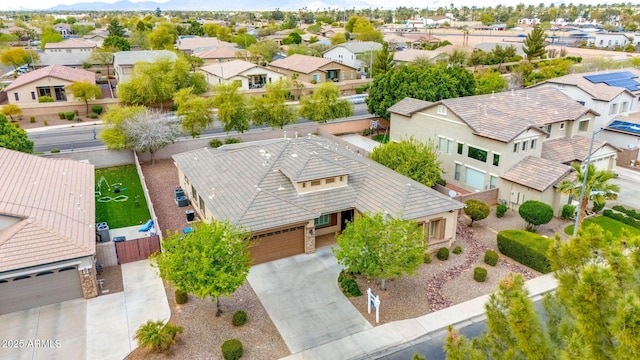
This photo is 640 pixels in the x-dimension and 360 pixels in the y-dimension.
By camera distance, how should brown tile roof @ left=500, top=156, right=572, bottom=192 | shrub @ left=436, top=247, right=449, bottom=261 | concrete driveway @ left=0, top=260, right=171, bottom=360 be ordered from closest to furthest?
concrete driveway @ left=0, top=260, right=171, bottom=360 → shrub @ left=436, top=247, right=449, bottom=261 → brown tile roof @ left=500, top=156, right=572, bottom=192

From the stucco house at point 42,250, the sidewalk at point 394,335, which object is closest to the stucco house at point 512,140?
the sidewalk at point 394,335

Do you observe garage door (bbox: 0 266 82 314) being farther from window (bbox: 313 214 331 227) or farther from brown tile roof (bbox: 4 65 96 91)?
brown tile roof (bbox: 4 65 96 91)

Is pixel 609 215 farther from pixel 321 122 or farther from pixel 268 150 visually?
pixel 321 122

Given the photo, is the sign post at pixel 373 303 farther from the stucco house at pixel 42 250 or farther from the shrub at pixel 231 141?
the shrub at pixel 231 141

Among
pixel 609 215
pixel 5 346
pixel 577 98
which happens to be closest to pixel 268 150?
pixel 5 346

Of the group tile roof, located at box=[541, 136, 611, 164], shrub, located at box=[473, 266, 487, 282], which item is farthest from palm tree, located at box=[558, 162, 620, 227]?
shrub, located at box=[473, 266, 487, 282]

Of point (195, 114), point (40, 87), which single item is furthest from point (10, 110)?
point (195, 114)

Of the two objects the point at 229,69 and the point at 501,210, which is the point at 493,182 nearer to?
the point at 501,210
